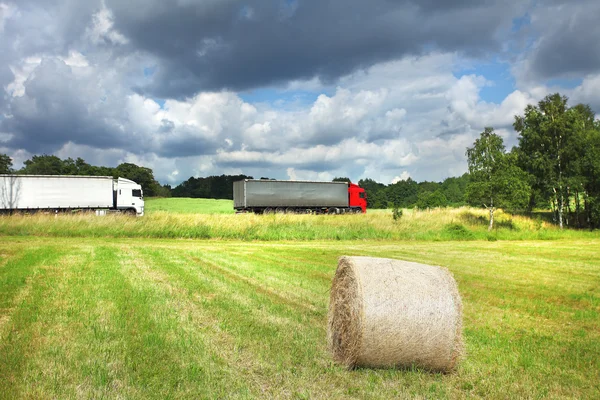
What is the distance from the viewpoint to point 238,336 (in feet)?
24.6

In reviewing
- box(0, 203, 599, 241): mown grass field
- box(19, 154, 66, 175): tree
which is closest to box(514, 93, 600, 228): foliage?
box(0, 203, 599, 241): mown grass field

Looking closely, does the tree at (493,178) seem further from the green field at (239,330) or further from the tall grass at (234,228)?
the green field at (239,330)

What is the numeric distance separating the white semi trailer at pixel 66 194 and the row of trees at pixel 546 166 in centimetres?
2757

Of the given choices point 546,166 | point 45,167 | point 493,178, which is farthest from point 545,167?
point 45,167

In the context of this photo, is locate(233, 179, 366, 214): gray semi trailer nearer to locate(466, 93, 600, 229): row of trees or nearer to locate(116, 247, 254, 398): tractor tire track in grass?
locate(466, 93, 600, 229): row of trees

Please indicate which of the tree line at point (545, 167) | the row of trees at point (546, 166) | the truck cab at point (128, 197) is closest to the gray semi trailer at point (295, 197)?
the truck cab at point (128, 197)

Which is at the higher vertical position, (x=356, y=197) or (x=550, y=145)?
(x=550, y=145)

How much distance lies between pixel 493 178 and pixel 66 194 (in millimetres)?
35043

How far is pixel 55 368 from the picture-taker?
6.15 m

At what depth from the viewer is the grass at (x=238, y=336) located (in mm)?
5820

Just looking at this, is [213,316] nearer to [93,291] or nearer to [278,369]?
[278,369]

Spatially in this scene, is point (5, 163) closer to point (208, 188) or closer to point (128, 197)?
point (208, 188)

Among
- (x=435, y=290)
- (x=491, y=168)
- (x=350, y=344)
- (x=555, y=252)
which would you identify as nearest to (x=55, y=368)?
(x=350, y=344)

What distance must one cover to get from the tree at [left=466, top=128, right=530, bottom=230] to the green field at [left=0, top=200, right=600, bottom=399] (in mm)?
18817
